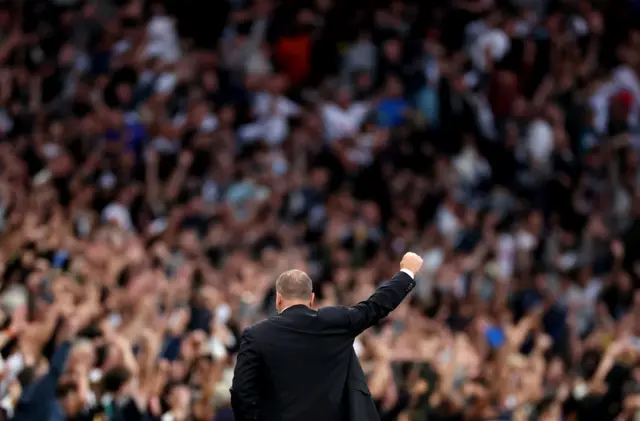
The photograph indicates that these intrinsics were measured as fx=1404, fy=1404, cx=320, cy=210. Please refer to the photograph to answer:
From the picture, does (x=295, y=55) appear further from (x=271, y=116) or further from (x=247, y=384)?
(x=247, y=384)

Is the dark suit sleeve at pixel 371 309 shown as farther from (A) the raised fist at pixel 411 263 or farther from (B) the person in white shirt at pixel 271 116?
(B) the person in white shirt at pixel 271 116

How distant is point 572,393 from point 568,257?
16.3ft

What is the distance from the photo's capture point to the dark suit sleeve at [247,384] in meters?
6.94

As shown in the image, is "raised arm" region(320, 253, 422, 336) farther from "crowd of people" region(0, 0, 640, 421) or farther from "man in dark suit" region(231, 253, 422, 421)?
"crowd of people" region(0, 0, 640, 421)

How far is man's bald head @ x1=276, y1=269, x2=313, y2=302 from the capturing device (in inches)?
283

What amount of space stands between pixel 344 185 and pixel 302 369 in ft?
35.8

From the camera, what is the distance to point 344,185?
17891 mm

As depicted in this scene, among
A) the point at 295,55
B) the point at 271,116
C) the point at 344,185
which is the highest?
the point at 295,55

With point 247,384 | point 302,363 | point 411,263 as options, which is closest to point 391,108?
point 411,263

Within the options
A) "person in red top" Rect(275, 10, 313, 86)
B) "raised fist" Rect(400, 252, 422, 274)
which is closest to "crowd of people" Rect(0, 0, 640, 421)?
"person in red top" Rect(275, 10, 313, 86)

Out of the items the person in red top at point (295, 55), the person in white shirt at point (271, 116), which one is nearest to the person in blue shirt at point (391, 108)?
the person in white shirt at point (271, 116)

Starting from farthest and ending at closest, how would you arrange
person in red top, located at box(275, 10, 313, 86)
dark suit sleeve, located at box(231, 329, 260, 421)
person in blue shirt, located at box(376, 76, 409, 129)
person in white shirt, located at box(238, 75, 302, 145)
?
1. person in red top, located at box(275, 10, 313, 86)
2. person in blue shirt, located at box(376, 76, 409, 129)
3. person in white shirt, located at box(238, 75, 302, 145)
4. dark suit sleeve, located at box(231, 329, 260, 421)

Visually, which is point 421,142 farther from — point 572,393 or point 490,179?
point 572,393

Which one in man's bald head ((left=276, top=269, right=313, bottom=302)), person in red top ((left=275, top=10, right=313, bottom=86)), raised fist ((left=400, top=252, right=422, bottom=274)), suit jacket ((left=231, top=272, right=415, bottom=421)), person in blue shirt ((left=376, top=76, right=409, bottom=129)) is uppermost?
man's bald head ((left=276, top=269, right=313, bottom=302))
